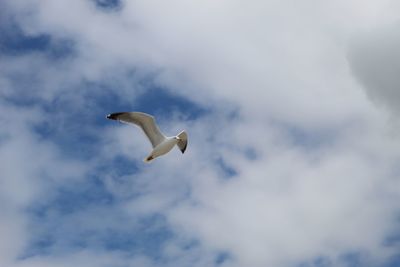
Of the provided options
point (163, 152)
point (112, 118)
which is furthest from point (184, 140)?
point (112, 118)

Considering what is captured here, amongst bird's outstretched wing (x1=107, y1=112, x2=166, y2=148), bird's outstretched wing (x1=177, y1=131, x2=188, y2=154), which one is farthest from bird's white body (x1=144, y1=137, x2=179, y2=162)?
bird's outstretched wing (x1=177, y1=131, x2=188, y2=154)

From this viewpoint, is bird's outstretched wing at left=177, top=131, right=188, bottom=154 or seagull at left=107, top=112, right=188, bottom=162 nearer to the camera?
seagull at left=107, top=112, right=188, bottom=162

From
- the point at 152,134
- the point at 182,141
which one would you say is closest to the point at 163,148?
the point at 152,134

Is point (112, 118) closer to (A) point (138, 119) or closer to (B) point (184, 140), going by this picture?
(A) point (138, 119)

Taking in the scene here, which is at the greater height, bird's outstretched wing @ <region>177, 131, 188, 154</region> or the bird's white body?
bird's outstretched wing @ <region>177, 131, 188, 154</region>

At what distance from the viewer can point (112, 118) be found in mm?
80562

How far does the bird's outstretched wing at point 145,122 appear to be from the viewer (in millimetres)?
81062

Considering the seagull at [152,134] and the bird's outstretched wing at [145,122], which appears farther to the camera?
the seagull at [152,134]

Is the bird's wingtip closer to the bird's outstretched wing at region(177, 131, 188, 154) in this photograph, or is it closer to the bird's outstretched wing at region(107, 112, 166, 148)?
the bird's outstretched wing at region(107, 112, 166, 148)

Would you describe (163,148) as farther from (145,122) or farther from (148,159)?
(145,122)

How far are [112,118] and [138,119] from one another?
3.16m

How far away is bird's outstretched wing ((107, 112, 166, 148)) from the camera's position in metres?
81.1

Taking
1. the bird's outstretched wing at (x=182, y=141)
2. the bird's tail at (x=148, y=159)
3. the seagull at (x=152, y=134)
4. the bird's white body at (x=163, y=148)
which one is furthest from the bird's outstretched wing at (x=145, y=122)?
the bird's outstretched wing at (x=182, y=141)

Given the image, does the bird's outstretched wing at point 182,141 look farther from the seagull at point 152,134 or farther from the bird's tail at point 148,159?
the bird's tail at point 148,159
